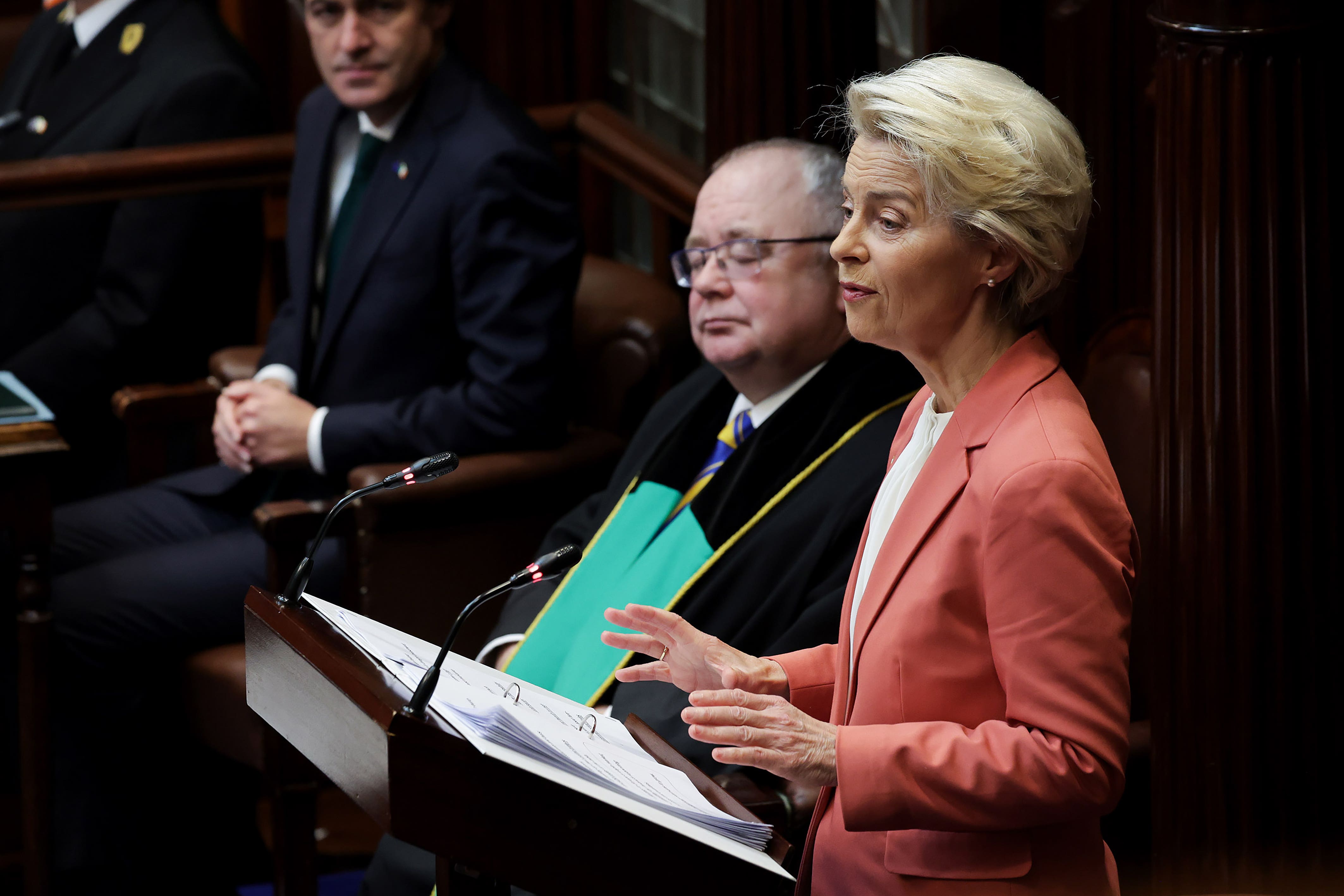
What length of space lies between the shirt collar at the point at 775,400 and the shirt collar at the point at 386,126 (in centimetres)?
106

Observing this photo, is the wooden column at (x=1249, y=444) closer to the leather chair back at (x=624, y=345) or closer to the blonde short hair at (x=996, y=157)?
the blonde short hair at (x=996, y=157)

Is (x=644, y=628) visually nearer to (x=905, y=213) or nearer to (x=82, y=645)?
(x=905, y=213)

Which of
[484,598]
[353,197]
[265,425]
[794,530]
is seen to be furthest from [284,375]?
[484,598]

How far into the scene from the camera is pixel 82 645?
2.76 m

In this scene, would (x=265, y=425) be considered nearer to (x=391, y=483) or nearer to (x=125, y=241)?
(x=125, y=241)

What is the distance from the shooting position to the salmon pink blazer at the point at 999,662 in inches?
49.0

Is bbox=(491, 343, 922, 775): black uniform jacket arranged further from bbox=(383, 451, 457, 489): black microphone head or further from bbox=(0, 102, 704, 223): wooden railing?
bbox=(0, 102, 704, 223): wooden railing

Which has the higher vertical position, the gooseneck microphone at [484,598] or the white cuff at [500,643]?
the gooseneck microphone at [484,598]

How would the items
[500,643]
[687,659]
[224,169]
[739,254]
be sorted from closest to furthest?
[687,659] < [739,254] < [500,643] < [224,169]

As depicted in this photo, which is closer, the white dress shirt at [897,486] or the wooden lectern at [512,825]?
the wooden lectern at [512,825]

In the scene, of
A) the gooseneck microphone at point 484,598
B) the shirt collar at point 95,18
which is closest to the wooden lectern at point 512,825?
the gooseneck microphone at point 484,598

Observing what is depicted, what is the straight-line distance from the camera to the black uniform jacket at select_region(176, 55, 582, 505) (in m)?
2.72

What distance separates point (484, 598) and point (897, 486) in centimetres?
44

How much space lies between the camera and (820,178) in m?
2.20
